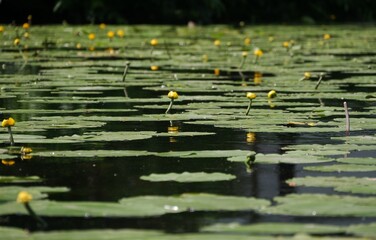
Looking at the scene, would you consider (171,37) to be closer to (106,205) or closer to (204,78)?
(204,78)

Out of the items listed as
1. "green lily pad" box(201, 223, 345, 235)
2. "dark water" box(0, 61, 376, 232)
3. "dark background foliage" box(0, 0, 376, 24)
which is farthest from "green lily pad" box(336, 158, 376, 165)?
"dark background foliage" box(0, 0, 376, 24)

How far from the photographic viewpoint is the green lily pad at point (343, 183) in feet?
8.33

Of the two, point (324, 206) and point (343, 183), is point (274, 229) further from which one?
A: point (343, 183)

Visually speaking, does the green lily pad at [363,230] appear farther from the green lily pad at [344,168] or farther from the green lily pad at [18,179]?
the green lily pad at [18,179]

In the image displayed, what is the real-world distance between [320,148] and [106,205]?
1.10 metres

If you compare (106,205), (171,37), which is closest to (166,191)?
(106,205)

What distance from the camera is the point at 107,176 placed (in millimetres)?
2818

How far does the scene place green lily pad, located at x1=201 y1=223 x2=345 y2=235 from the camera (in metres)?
2.05

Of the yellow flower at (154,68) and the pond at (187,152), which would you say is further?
the yellow flower at (154,68)

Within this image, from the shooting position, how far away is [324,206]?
2.32 m

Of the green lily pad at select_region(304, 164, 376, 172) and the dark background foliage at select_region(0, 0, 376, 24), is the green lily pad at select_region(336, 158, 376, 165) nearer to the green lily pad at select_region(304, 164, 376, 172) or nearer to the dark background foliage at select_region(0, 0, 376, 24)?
the green lily pad at select_region(304, 164, 376, 172)

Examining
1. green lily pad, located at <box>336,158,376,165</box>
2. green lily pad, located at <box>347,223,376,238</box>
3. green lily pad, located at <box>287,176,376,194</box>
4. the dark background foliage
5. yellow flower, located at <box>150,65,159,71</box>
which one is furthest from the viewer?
the dark background foliage

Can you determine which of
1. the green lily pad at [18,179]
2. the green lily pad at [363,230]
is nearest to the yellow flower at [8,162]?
the green lily pad at [18,179]

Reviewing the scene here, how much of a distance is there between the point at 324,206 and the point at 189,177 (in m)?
0.50
